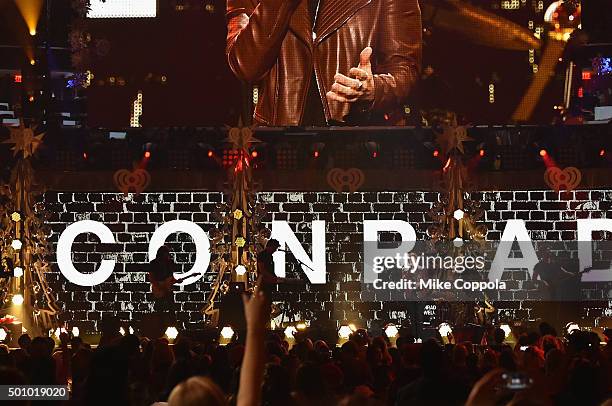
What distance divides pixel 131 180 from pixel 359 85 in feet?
12.3

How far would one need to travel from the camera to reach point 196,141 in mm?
15672

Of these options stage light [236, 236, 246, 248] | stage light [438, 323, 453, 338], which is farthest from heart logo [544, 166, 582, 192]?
stage light [236, 236, 246, 248]

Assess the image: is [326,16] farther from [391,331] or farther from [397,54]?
[391,331]

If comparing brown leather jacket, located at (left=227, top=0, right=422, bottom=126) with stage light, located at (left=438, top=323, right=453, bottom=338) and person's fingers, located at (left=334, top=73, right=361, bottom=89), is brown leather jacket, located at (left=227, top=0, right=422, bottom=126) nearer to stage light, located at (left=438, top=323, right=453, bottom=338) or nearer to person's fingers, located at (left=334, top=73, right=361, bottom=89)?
person's fingers, located at (left=334, top=73, right=361, bottom=89)

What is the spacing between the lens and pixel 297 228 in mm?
15688

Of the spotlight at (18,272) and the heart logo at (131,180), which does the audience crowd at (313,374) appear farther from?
the heart logo at (131,180)

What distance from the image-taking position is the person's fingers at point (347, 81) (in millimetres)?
15867

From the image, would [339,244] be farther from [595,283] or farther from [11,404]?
[11,404]

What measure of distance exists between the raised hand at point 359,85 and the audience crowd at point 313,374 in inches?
303

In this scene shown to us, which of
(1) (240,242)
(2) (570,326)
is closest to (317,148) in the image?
(1) (240,242)

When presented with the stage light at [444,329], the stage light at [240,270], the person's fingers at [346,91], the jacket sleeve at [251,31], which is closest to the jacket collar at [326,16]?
the jacket sleeve at [251,31]

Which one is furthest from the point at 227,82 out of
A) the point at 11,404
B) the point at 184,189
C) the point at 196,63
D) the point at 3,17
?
the point at 11,404

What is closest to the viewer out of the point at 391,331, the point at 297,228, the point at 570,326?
the point at 570,326

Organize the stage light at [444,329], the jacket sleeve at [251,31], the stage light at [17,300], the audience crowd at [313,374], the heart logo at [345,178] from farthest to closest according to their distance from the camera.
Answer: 1. the jacket sleeve at [251,31]
2. the heart logo at [345,178]
3. the stage light at [17,300]
4. the stage light at [444,329]
5. the audience crowd at [313,374]
